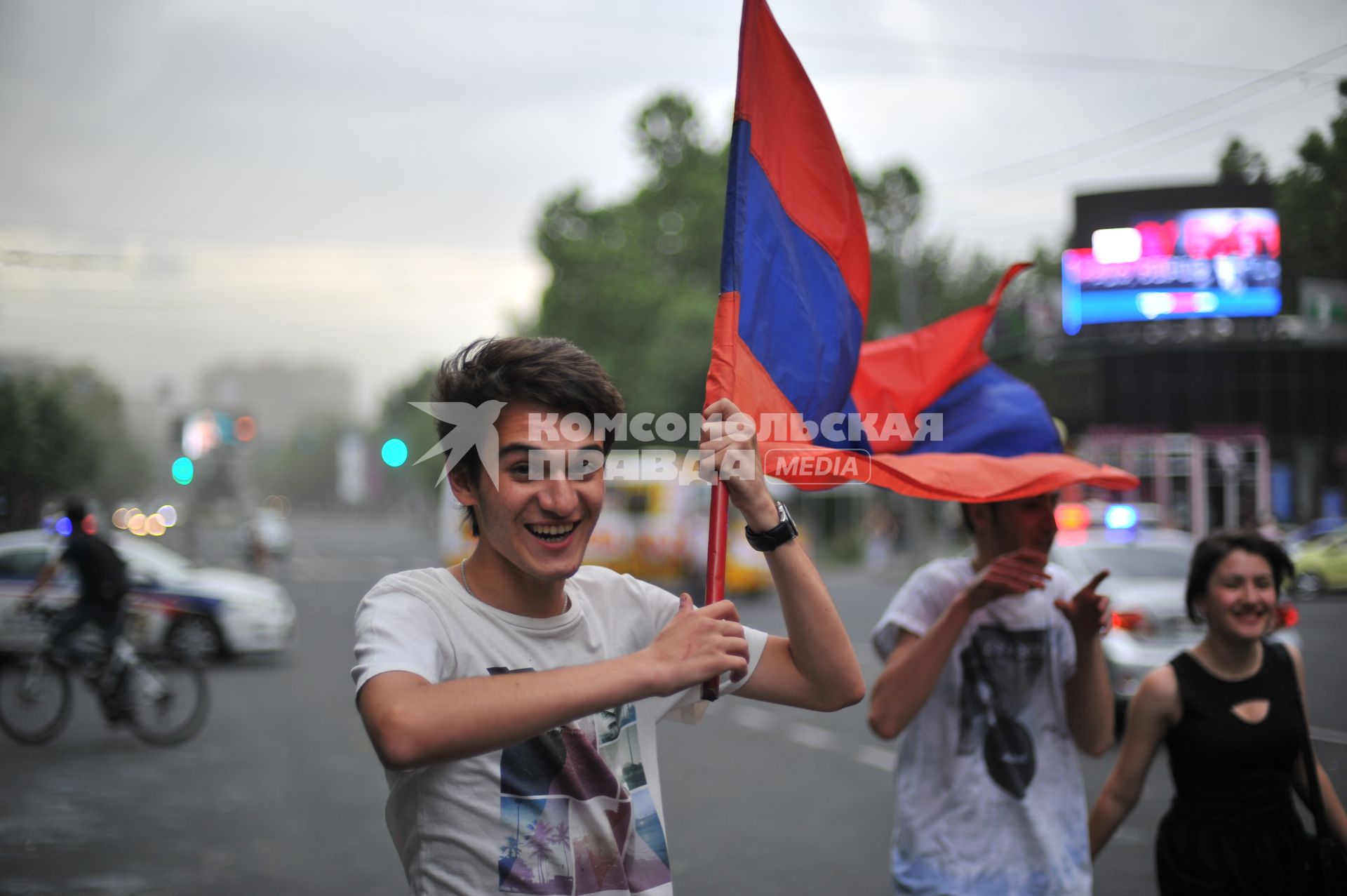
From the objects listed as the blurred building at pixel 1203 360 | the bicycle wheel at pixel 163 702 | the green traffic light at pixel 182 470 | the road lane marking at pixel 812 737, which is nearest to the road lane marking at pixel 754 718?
the road lane marking at pixel 812 737

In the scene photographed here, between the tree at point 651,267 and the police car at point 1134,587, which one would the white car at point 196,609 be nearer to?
the police car at point 1134,587

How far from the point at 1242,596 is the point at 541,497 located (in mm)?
2101

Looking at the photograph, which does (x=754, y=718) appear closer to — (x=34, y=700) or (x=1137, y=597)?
(x=1137, y=597)

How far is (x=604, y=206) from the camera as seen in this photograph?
46.5 metres

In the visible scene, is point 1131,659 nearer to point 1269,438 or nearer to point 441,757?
point 1269,438

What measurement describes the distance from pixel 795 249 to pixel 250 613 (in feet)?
40.3

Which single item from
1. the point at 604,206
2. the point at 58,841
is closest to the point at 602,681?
the point at 58,841

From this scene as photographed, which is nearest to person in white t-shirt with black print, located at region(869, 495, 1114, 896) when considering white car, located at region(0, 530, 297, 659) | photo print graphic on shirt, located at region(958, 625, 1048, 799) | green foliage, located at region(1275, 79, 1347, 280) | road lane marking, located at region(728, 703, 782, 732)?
photo print graphic on shirt, located at region(958, 625, 1048, 799)

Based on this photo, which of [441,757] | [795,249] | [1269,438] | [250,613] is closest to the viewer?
[441,757]

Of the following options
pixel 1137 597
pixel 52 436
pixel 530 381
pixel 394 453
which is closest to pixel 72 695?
pixel 394 453

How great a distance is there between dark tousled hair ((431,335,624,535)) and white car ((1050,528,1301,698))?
709cm

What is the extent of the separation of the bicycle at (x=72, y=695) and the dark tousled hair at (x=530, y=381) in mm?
8199

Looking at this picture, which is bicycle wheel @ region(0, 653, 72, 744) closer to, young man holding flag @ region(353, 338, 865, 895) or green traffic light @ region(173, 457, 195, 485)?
green traffic light @ region(173, 457, 195, 485)

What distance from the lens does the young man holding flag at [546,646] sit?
1.74 meters
